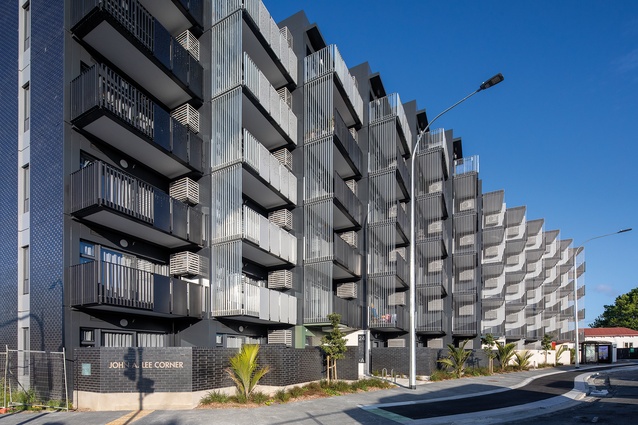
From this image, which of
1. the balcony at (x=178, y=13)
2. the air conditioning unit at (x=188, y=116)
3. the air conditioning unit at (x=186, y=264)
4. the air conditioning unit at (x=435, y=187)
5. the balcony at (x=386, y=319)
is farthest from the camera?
the air conditioning unit at (x=435, y=187)

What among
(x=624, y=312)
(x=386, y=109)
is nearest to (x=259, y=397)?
(x=386, y=109)

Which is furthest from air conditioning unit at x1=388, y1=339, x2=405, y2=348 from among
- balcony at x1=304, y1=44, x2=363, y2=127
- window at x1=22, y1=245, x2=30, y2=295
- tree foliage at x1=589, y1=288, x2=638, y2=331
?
tree foliage at x1=589, y1=288, x2=638, y2=331

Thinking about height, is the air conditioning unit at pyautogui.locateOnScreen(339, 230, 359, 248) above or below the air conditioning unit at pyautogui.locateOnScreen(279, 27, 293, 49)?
below

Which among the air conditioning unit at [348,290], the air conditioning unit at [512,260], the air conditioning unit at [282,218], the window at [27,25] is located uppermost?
the window at [27,25]

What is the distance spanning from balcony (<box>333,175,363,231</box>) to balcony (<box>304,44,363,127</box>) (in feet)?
17.7

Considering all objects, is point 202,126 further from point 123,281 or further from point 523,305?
point 523,305

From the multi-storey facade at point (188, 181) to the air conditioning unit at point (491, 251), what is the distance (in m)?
22.9

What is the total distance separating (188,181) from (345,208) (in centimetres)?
1002

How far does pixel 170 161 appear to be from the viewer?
64.4 feet

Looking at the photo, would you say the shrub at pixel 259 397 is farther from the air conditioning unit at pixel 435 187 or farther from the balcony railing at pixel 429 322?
the air conditioning unit at pixel 435 187

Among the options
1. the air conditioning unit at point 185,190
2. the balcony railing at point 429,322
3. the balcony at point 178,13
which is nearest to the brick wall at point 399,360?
the balcony railing at point 429,322

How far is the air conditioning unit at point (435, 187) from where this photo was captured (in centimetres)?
4212

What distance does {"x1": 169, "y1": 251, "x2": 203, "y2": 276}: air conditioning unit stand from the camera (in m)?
20.0

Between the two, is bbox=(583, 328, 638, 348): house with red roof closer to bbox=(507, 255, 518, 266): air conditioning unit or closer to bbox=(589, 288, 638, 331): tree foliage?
bbox=(589, 288, 638, 331): tree foliage
